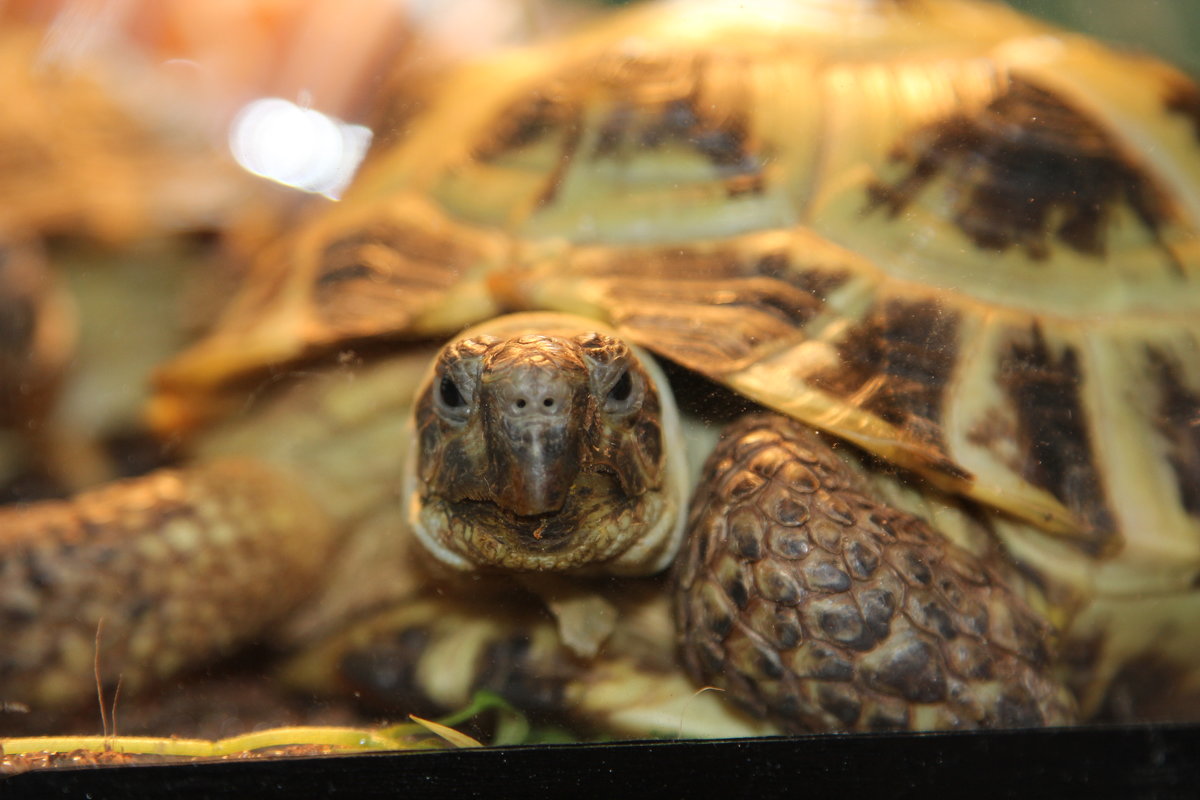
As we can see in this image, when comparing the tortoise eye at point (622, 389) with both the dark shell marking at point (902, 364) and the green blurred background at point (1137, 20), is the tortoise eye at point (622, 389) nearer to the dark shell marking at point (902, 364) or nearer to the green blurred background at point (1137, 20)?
the dark shell marking at point (902, 364)

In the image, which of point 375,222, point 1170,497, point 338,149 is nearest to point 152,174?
point 338,149

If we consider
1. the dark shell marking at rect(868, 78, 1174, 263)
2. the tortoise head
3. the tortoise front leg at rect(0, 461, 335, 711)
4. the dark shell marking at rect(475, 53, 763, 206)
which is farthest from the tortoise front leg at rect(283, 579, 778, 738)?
the dark shell marking at rect(868, 78, 1174, 263)

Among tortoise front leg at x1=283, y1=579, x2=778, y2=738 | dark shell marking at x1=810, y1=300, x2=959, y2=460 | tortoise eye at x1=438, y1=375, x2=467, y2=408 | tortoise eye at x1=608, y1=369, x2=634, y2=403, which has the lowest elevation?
tortoise front leg at x1=283, y1=579, x2=778, y2=738

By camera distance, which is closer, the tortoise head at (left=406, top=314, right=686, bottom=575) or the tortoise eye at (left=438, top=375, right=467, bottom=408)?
the tortoise head at (left=406, top=314, right=686, bottom=575)

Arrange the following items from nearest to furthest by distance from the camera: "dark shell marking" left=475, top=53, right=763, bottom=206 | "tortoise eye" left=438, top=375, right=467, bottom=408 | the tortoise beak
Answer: the tortoise beak
"tortoise eye" left=438, top=375, right=467, bottom=408
"dark shell marking" left=475, top=53, right=763, bottom=206

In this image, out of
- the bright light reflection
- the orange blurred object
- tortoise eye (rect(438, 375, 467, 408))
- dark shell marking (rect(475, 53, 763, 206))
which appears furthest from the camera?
the orange blurred object

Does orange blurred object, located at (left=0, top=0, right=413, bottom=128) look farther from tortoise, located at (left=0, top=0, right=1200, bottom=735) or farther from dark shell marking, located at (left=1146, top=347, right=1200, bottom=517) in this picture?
dark shell marking, located at (left=1146, top=347, right=1200, bottom=517)

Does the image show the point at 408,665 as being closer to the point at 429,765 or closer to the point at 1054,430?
the point at 429,765
